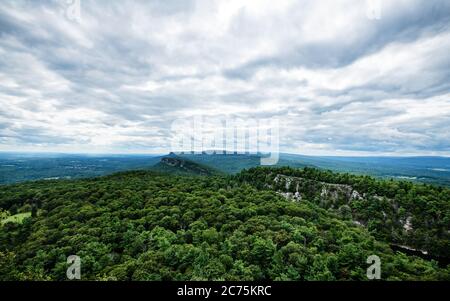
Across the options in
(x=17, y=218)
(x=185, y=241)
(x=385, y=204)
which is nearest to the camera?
(x=185, y=241)

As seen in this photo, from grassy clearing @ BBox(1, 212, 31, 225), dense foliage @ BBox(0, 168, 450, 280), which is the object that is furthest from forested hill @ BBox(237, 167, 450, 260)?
grassy clearing @ BBox(1, 212, 31, 225)

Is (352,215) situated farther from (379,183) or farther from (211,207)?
(211,207)

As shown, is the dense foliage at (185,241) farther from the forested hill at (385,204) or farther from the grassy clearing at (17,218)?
the forested hill at (385,204)

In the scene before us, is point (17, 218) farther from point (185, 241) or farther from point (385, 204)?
point (385, 204)

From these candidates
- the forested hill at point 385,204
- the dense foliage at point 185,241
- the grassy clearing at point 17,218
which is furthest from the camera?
the forested hill at point 385,204

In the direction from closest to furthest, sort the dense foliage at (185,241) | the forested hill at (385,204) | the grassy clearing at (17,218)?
1. the dense foliage at (185,241)
2. the grassy clearing at (17,218)
3. the forested hill at (385,204)

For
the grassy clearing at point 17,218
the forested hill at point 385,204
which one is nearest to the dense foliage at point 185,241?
the grassy clearing at point 17,218

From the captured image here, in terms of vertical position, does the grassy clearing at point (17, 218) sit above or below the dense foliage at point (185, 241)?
below

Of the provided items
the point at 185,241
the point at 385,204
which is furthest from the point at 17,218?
the point at 385,204
